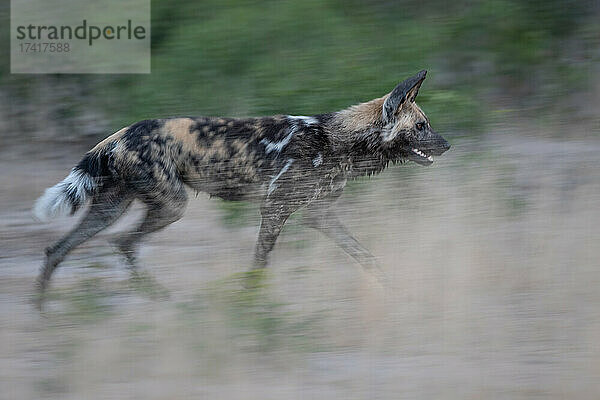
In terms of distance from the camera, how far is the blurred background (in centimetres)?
396

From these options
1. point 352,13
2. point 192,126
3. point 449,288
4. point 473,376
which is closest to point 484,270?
point 449,288

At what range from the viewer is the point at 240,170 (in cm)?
535

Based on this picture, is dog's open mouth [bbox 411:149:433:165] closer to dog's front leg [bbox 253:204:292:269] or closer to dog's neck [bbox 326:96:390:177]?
dog's neck [bbox 326:96:390:177]

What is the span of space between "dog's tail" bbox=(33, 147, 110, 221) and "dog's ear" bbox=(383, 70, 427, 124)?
1642 millimetres

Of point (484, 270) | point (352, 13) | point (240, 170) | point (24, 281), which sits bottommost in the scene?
point (24, 281)

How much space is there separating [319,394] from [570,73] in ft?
19.6

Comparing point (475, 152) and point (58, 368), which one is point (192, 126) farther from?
point (475, 152)

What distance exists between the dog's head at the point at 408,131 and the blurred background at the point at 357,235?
171mm

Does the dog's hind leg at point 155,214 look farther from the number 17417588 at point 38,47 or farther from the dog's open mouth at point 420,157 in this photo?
the number 17417588 at point 38,47

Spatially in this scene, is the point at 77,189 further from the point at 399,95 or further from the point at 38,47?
the point at 38,47

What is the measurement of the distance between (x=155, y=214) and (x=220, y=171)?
0.45 m

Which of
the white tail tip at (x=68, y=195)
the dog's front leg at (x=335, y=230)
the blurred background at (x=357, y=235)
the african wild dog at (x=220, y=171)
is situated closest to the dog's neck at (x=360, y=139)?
the african wild dog at (x=220, y=171)

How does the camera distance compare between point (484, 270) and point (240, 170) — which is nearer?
point (484, 270)

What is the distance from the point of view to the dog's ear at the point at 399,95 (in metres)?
5.45
